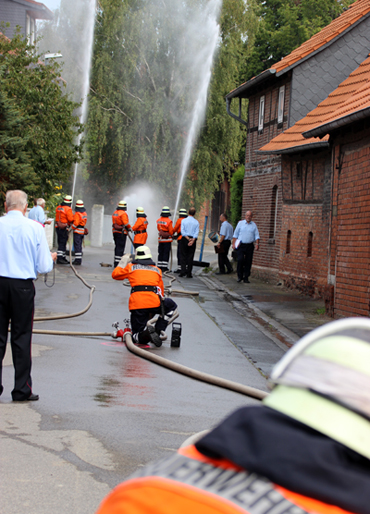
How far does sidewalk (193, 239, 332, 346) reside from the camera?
1149 centimetres

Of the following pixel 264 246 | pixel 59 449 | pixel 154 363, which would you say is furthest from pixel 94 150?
pixel 59 449

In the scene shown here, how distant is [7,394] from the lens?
5.96 meters

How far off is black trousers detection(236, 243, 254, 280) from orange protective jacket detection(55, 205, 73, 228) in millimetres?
5471

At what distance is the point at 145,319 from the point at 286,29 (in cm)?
2908

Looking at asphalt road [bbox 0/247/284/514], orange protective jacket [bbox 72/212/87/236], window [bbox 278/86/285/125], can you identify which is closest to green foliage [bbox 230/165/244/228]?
window [bbox 278/86/285/125]

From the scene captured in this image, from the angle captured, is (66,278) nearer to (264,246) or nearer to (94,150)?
(264,246)

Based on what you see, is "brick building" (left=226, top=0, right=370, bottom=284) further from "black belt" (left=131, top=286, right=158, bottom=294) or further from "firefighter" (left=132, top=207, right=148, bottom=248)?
"black belt" (left=131, top=286, right=158, bottom=294)

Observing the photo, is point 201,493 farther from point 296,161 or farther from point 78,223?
point 78,223

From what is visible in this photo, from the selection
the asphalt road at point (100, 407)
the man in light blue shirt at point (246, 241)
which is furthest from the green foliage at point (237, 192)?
the asphalt road at point (100, 407)

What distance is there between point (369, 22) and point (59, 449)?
1921 centimetres

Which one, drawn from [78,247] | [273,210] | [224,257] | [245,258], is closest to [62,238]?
[78,247]

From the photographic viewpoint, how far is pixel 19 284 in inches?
223

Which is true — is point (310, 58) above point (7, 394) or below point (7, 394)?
above

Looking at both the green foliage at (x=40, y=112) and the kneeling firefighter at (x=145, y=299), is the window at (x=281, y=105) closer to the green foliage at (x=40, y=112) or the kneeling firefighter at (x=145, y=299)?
the green foliage at (x=40, y=112)
